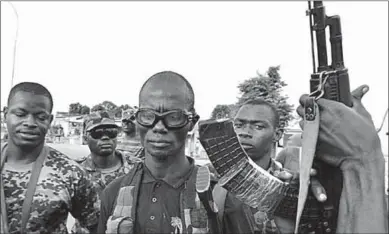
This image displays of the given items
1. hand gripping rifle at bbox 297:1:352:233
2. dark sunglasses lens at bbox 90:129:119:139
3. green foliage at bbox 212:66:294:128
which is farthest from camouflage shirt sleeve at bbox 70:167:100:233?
green foliage at bbox 212:66:294:128

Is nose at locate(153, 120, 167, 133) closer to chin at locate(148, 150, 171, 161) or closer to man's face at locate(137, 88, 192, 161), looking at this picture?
man's face at locate(137, 88, 192, 161)

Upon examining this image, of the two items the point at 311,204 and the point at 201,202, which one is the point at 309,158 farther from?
the point at 201,202

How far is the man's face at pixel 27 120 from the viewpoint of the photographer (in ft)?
11.7

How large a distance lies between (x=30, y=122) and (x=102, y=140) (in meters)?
2.35

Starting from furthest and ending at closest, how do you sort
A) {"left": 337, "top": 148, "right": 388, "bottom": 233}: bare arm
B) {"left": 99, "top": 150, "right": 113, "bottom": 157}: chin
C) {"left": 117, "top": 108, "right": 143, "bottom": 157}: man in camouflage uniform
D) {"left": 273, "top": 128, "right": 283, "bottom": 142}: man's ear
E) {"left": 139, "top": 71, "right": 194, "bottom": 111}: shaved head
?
{"left": 117, "top": 108, "right": 143, "bottom": 157}: man in camouflage uniform < {"left": 99, "top": 150, "right": 113, "bottom": 157}: chin < {"left": 273, "top": 128, "right": 283, "bottom": 142}: man's ear < {"left": 139, "top": 71, "right": 194, "bottom": 111}: shaved head < {"left": 337, "top": 148, "right": 388, "bottom": 233}: bare arm

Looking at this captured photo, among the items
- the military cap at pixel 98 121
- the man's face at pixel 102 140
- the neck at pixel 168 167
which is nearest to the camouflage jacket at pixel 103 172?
the man's face at pixel 102 140

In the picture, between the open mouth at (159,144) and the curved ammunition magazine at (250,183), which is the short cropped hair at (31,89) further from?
the curved ammunition magazine at (250,183)

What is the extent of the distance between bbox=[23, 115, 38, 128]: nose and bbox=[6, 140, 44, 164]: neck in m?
0.20

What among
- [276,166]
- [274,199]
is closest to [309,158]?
[274,199]

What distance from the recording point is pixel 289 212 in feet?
7.36

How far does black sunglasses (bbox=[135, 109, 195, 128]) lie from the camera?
287 cm

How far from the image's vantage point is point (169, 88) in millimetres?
2986

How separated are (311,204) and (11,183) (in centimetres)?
226

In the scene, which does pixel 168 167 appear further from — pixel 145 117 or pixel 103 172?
pixel 103 172
